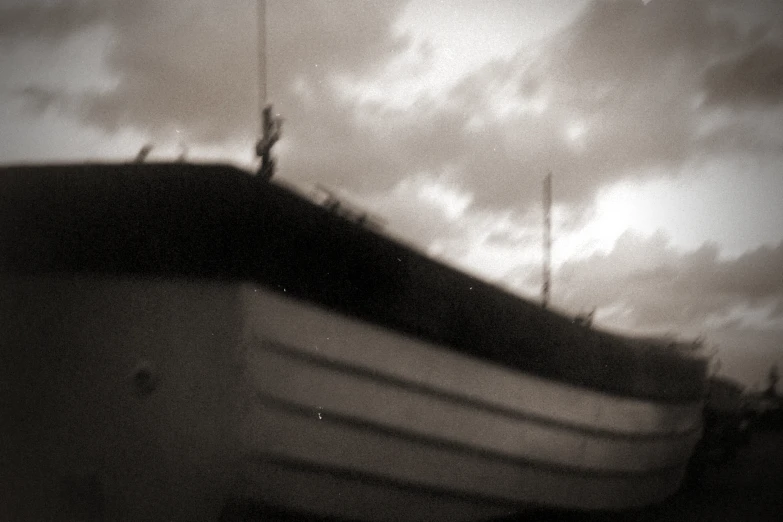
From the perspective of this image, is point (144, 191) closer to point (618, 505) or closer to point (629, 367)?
point (629, 367)

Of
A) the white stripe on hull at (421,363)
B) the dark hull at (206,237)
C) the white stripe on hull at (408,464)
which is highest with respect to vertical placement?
the dark hull at (206,237)

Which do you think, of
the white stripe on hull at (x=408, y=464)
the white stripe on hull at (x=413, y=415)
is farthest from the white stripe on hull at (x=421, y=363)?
the white stripe on hull at (x=408, y=464)

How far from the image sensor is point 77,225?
3.54 m

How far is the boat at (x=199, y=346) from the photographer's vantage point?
3.38 meters

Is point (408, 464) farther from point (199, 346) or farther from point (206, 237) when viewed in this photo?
point (206, 237)

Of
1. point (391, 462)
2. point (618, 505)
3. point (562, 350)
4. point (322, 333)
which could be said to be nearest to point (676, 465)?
point (618, 505)

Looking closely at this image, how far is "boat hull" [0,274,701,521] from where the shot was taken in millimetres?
3385

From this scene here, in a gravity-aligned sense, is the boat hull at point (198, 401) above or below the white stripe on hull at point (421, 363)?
below

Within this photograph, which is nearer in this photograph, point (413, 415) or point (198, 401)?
point (198, 401)

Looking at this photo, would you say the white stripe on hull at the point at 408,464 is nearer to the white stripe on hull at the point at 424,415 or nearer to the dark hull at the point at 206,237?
the white stripe on hull at the point at 424,415

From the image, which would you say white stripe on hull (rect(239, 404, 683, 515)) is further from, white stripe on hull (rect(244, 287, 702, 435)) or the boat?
white stripe on hull (rect(244, 287, 702, 435))

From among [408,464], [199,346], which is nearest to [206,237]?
[199,346]

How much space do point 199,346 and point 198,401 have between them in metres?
0.23

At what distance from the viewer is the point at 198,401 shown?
3371 mm
